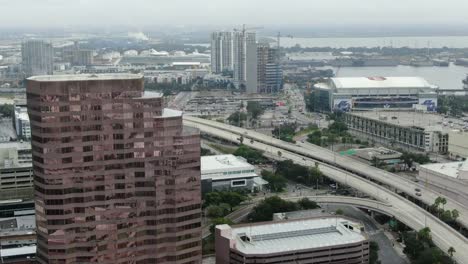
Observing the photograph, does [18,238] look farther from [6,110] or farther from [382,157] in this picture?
[6,110]

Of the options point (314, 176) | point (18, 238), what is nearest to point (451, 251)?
point (314, 176)

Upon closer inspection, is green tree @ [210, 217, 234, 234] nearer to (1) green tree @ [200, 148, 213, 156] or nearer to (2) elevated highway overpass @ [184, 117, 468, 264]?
(2) elevated highway overpass @ [184, 117, 468, 264]

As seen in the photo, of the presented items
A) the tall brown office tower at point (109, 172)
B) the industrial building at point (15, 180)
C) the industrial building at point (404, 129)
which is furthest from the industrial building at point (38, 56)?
the tall brown office tower at point (109, 172)

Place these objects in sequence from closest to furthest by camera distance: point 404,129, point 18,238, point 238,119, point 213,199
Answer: point 18,238, point 213,199, point 404,129, point 238,119

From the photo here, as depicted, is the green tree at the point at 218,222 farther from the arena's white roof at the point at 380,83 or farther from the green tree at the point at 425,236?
the arena's white roof at the point at 380,83

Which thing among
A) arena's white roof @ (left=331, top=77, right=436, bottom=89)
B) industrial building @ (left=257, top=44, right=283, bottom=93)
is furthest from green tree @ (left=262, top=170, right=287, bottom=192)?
industrial building @ (left=257, top=44, right=283, bottom=93)

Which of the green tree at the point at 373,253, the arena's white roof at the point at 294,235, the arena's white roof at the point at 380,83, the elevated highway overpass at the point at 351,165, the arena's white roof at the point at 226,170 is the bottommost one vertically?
the green tree at the point at 373,253
